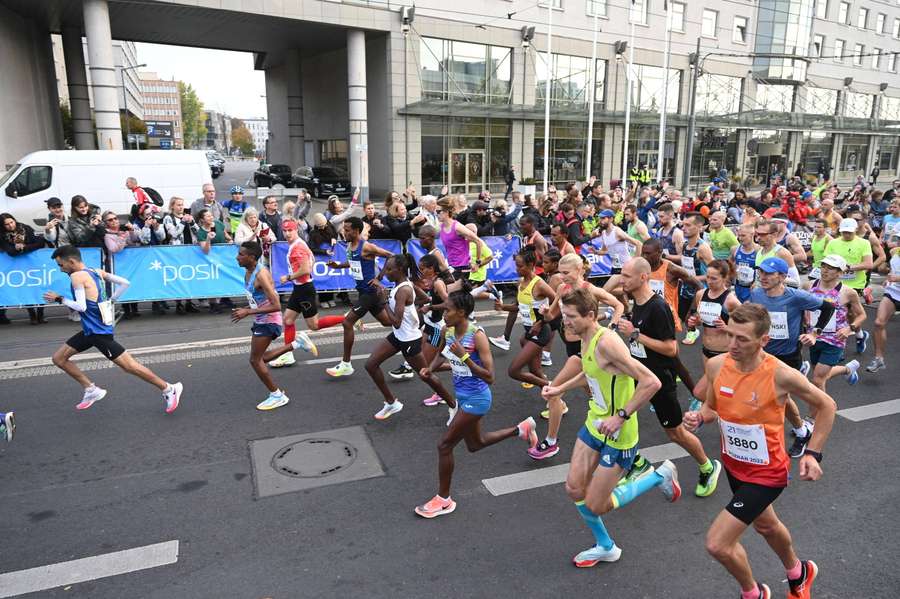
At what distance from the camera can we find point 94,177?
16344mm

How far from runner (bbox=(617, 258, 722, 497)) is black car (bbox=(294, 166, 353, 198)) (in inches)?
1115

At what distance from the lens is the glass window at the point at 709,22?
128 ft

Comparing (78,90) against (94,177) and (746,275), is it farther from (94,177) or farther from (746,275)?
(746,275)

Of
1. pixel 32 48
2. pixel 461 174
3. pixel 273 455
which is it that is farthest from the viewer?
pixel 461 174

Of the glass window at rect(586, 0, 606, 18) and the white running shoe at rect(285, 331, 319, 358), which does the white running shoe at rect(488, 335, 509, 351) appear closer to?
the white running shoe at rect(285, 331, 319, 358)

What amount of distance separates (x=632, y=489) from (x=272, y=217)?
30.4ft

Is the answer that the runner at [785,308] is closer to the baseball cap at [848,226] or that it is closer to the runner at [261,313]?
the baseball cap at [848,226]

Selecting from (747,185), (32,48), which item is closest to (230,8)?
(32,48)

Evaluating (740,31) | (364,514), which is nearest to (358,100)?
(364,514)

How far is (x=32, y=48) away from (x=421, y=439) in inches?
1297

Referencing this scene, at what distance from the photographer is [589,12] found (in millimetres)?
33406

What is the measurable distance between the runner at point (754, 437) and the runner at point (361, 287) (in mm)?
4587

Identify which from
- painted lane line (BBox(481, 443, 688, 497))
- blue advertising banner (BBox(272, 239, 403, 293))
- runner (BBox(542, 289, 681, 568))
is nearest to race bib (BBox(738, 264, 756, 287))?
painted lane line (BBox(481, 443, 688, 497))

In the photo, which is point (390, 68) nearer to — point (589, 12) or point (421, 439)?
point (589, 12)
